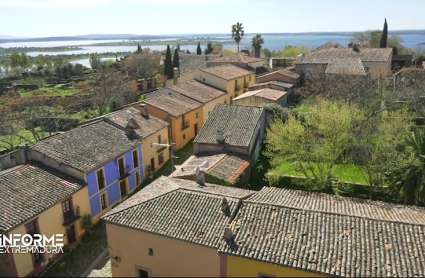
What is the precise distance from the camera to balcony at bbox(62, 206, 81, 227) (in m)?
22.8

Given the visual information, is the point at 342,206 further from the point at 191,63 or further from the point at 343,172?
the point at 191,63

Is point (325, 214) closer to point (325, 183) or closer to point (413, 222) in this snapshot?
point (413, 222)

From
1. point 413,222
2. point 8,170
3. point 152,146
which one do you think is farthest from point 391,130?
point 8,170

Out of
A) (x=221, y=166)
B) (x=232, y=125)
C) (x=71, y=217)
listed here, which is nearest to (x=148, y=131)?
(x=232, y=125)

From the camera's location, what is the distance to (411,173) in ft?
70.1

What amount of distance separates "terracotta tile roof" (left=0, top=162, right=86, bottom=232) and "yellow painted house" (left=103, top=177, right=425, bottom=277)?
527cm

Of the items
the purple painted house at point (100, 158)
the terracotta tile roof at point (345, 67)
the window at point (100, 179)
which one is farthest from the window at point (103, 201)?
the terracotta tile roof at point (345, 67)

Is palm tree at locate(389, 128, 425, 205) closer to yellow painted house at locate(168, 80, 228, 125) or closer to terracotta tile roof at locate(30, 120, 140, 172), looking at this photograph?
terracotta tile roof at locate(30, 120, 140, 172)

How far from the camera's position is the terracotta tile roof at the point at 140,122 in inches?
1257

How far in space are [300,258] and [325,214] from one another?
303 centimetres

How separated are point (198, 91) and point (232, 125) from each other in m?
14.4

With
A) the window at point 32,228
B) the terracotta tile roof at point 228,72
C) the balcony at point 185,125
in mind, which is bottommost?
the window at point 32,228

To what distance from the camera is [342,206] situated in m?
19.2

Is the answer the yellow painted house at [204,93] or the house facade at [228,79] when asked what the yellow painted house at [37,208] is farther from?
the house facade at [228,79]
